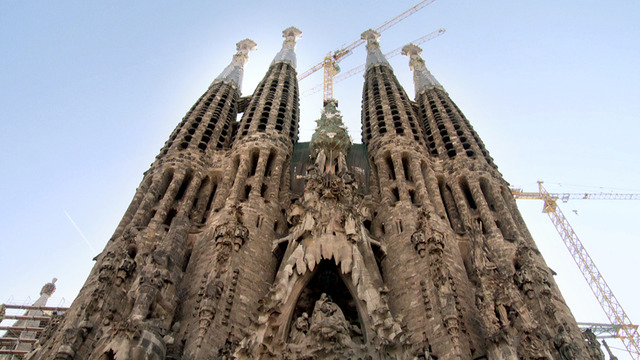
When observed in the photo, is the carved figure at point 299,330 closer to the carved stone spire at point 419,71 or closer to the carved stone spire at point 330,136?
the carved stone spire at point 330,136

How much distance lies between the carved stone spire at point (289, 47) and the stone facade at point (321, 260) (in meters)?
12.0

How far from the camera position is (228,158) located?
88.2ft

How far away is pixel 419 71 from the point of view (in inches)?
1551

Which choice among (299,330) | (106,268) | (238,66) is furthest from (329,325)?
(238,66)

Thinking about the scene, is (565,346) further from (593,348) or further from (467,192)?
(467,192)

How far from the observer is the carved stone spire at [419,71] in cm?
3647

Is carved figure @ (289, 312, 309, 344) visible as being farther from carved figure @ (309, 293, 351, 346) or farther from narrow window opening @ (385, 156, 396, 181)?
narrow window opening @ (385, 156, 396, 181)

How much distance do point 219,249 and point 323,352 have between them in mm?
6632

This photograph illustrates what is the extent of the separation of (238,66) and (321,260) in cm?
2711

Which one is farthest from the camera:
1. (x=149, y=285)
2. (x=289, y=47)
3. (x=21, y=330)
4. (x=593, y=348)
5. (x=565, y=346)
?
(x=289, y=47)

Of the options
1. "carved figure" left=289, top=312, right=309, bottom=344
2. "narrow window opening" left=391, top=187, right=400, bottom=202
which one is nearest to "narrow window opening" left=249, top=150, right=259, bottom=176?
"narrow window opening" left=391, top=187, right=400, bottom=202

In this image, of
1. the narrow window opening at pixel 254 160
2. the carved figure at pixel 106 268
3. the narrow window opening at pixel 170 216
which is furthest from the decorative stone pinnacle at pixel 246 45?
the carved figure at pixel 106 268

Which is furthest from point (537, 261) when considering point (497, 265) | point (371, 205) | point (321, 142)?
point (321, 142)

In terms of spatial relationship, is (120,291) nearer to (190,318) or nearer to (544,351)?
(190,318)
